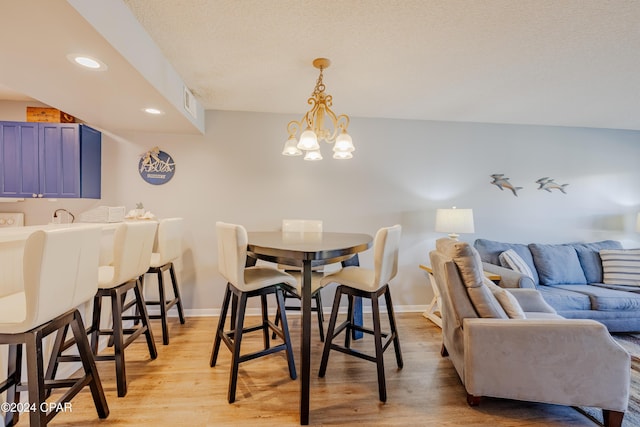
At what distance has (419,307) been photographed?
128 inches

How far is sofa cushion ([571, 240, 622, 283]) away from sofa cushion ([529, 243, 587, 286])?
7cm

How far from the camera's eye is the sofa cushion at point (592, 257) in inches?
118

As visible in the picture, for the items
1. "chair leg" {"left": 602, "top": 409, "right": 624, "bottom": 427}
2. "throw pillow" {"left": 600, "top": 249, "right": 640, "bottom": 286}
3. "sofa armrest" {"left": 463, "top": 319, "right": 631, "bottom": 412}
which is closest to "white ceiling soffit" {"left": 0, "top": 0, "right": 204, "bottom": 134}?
"sofa armrest" {"left": 463, "top": 319, "right": 631, "bottom": 412}

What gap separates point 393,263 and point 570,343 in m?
1.05

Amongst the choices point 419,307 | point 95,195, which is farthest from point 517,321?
point 95,195

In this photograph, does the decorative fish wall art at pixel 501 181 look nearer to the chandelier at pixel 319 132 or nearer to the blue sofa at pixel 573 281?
the blue sofa at pixel 573 281

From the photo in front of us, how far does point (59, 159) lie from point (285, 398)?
118 inches

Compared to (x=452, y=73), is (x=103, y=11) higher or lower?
lower

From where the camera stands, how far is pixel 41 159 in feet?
8.43

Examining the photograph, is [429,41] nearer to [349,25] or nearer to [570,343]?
[349,25]

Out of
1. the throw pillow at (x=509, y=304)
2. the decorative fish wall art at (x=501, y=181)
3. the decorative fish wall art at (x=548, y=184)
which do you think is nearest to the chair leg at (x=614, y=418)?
the throw pillow at (x=509, y=304)

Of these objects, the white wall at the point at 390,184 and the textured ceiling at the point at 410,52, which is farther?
the white wall at the point at 390,184

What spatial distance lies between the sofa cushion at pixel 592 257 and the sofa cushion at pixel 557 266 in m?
0.07

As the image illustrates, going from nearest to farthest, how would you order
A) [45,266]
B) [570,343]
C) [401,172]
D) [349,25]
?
[45,266] → [570,343] → [349,25] → [401,172]
